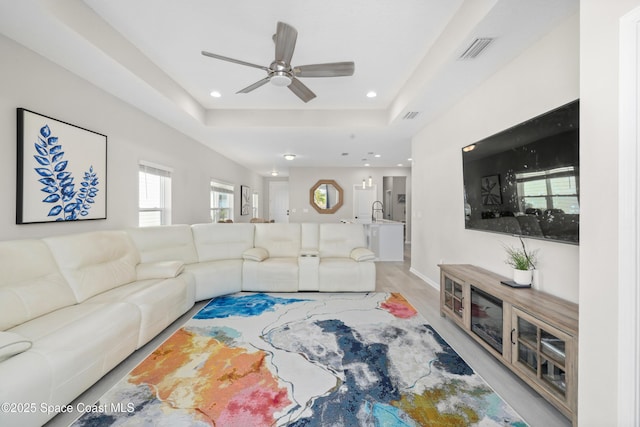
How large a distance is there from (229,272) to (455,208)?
3136 mm

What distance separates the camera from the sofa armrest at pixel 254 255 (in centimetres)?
375

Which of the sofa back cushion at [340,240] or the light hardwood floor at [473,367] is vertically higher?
the sofa back cushion at [340,240]

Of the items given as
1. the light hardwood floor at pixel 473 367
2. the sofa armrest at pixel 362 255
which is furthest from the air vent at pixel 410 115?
the light hardwood floor at pixel 473 367

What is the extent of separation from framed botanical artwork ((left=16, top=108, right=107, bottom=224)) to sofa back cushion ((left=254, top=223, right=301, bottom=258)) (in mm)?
2039

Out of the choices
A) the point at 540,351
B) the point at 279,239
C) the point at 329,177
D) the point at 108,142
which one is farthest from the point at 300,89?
the point at 329,177

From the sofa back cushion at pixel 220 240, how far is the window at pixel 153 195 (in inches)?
23.2

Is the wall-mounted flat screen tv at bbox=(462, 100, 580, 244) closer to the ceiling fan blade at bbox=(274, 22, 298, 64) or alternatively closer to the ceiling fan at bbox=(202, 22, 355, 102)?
the ceiling fan at bbox=(202, 22, 355, 102)

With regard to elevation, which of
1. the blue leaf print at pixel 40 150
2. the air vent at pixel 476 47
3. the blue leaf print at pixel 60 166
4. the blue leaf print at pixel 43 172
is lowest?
the blue leaf print at pixel 43 172

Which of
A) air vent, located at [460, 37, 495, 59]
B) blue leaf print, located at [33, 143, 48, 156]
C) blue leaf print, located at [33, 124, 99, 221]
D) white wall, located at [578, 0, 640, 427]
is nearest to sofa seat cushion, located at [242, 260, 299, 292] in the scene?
blue leaf print, located at [33, 124, 99, 221]

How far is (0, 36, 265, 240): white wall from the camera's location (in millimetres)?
2012

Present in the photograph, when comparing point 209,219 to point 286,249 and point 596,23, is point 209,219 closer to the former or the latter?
point 286,249

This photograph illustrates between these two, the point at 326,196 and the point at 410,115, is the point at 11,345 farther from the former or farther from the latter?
the point at 326,196

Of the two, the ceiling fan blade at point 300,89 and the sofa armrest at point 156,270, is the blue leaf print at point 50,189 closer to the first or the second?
the sofa armrest at point 156,270

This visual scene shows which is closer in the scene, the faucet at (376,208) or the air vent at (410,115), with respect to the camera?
the air vent at (410,115)
